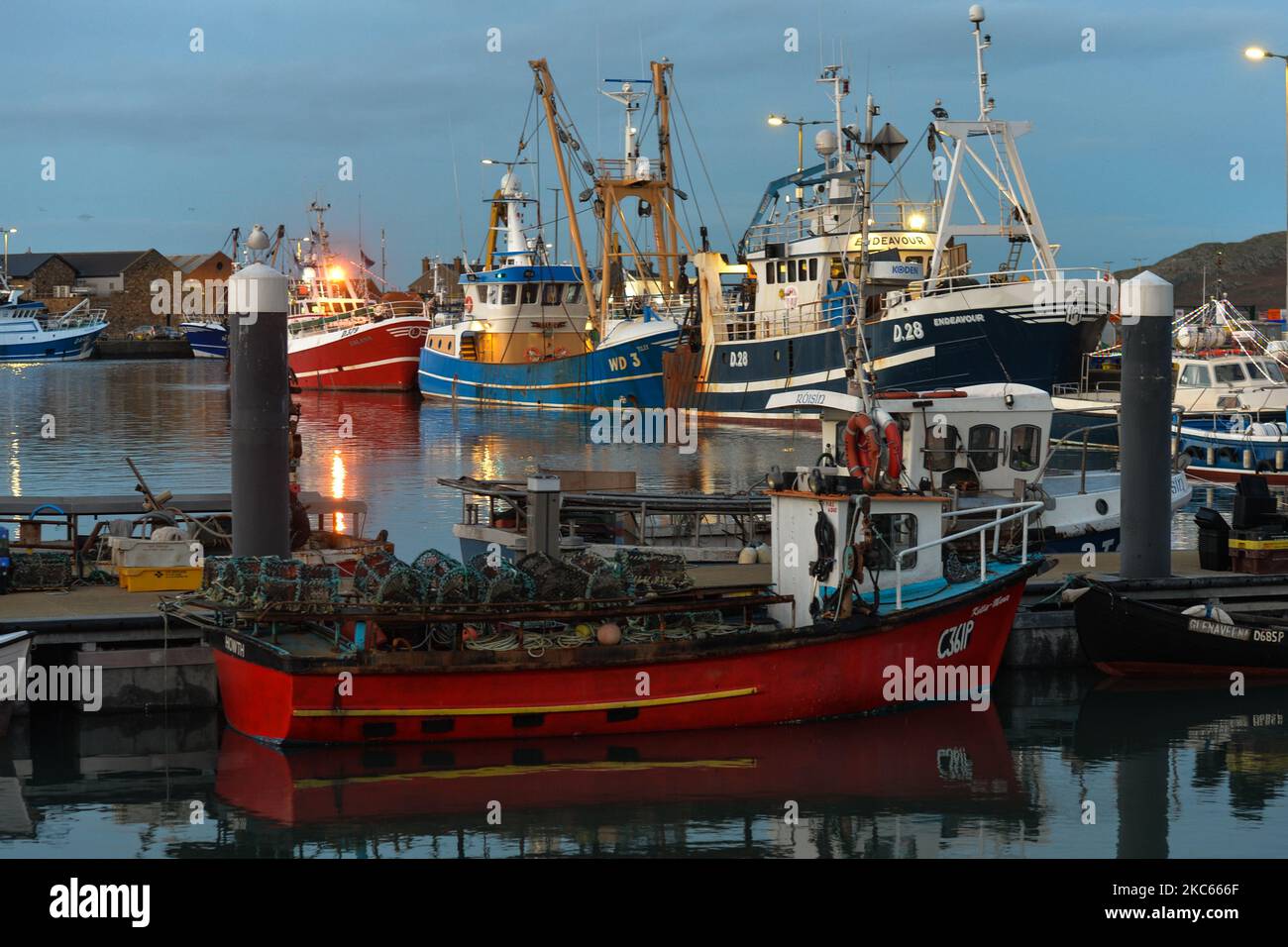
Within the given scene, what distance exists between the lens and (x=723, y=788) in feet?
49.4

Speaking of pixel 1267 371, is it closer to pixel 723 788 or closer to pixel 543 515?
pixel 543 515

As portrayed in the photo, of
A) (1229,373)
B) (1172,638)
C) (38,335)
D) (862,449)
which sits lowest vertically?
(1172,638)

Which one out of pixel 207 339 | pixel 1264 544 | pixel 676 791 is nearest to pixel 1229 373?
pixel 1264 544

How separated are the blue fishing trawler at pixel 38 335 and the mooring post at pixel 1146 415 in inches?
4694

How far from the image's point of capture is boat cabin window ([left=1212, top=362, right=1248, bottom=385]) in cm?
4196

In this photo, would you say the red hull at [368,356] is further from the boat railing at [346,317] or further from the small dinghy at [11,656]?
the small dinghy at [11,656]

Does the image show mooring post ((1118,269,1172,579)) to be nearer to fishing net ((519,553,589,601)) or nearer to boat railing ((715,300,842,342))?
fishing net ((519,553,589,601))

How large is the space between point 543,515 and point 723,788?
5.13 meters

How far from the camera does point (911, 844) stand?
1395cm

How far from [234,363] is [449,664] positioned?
4.18 metres

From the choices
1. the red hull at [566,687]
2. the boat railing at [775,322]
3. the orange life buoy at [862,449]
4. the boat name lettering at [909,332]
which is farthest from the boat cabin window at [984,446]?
the boat railing at [775,322]

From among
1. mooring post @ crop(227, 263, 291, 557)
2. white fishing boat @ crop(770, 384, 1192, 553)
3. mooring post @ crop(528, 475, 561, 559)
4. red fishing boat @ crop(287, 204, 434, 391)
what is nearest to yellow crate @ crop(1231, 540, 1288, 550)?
white fishing boat @ crop(770, 384, 1192, 553)

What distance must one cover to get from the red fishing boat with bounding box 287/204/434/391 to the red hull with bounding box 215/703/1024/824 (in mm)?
66792
